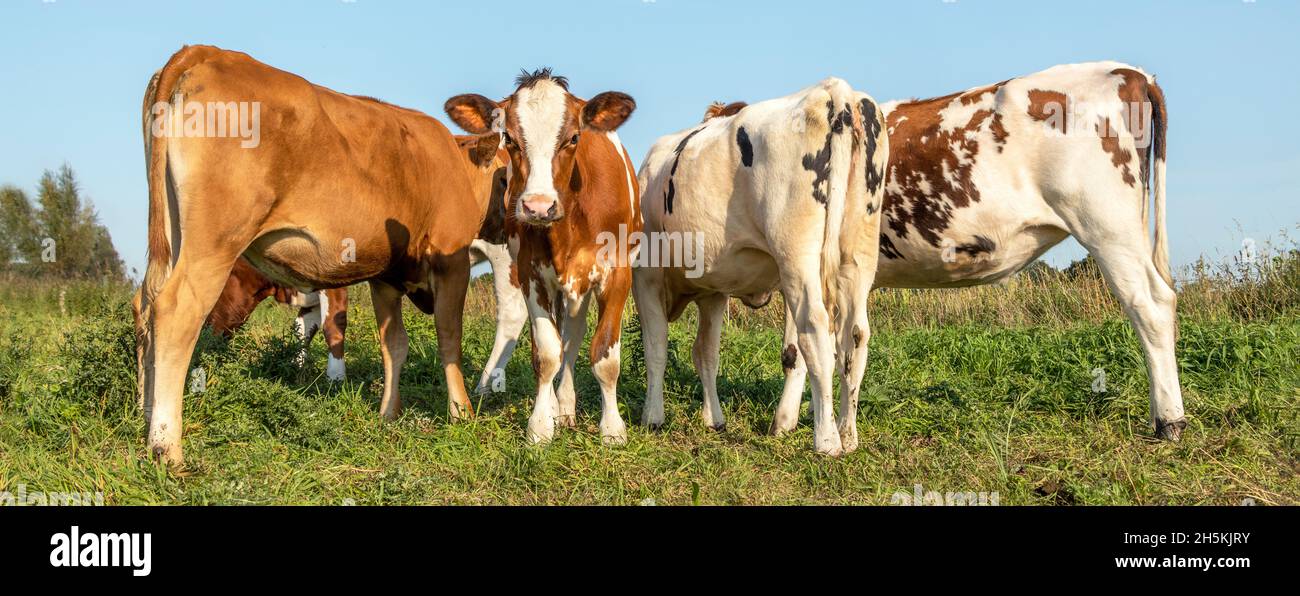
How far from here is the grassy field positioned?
16.8 feet

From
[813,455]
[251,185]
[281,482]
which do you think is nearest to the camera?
[281,482]

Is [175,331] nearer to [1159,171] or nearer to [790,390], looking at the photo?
[790,390]

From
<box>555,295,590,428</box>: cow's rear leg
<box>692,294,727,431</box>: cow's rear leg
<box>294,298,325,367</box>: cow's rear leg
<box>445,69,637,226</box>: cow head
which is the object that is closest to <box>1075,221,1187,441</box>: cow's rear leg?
<box>692,294,727,431</box>: cow's rear leg

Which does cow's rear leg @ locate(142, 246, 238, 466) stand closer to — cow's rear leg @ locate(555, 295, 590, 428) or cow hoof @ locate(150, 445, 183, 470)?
cow hoof @ locate(150, 445, 183, 470)

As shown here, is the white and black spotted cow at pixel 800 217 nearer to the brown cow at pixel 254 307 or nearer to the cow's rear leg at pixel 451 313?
the cow's rear leg at pixel 451 313

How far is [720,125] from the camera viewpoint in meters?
7.15

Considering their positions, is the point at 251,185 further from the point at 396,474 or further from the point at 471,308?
the point at 471,308

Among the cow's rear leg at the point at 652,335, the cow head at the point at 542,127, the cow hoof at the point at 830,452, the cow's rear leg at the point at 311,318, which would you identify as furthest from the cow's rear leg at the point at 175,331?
the cow's rear leg at the point at 311,318

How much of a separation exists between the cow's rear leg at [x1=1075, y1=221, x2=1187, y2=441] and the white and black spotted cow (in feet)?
5.07

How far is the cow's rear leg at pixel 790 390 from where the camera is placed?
7062 millimetres

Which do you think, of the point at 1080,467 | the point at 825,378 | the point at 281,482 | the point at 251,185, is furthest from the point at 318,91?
the point at 1080,467

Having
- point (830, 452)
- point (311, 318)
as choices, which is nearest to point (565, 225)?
point (830, 452)
